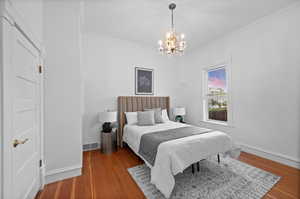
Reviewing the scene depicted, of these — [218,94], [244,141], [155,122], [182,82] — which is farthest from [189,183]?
[182,82]

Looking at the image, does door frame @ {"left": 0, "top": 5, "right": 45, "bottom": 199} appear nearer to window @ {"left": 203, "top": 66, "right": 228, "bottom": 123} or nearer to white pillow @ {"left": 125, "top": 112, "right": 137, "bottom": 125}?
white pillow @ {"left": 125, "top": 112, "right": 137, "bottom": 125}

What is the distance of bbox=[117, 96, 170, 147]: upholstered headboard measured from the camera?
124 inches

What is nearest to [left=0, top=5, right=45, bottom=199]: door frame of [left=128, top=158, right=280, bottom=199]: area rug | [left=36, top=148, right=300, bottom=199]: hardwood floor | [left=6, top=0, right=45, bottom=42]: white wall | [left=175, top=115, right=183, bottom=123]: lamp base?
[left=6, top=0, right=45, bottom=42]: white wall

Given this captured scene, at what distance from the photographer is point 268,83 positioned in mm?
2400

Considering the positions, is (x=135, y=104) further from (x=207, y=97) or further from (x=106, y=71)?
(x=207, y=97)

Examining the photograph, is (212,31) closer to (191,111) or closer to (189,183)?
(191,111)

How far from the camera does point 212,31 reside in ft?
9.93

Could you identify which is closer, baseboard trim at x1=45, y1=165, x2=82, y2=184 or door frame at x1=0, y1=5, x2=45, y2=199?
door frame at x1=0, y1=5, x2=45, y2=199

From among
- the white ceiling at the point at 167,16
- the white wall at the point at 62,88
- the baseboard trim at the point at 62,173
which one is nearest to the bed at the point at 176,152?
the baseboard trim at the point at 62,173

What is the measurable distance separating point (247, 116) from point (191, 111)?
1.62 meters

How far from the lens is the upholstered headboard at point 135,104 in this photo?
316 cm

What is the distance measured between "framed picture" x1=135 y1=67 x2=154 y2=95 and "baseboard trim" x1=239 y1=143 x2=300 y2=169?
280 centimetres

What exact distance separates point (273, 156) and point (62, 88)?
4024 mm

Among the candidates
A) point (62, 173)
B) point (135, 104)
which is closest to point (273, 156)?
point (135, 104)
